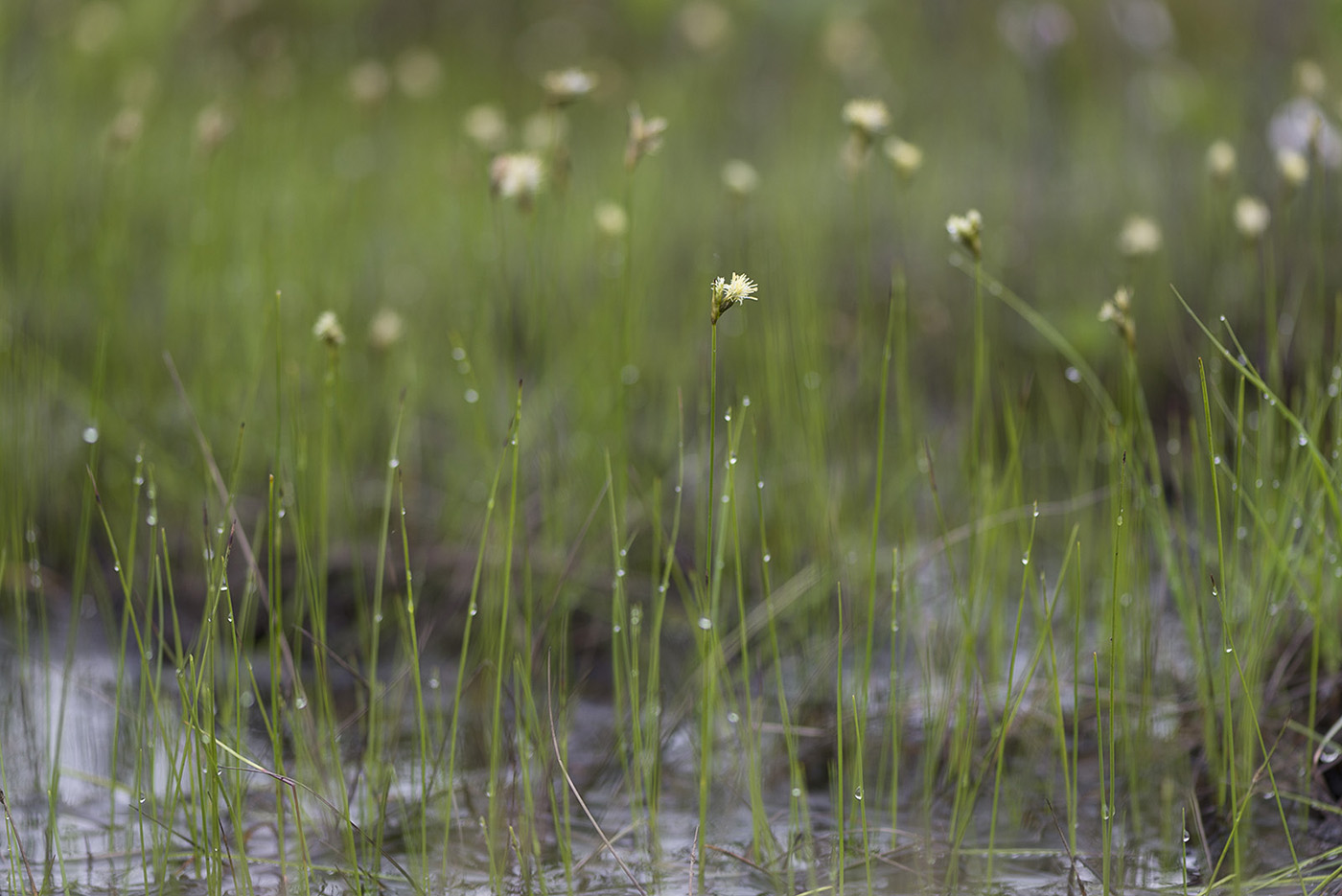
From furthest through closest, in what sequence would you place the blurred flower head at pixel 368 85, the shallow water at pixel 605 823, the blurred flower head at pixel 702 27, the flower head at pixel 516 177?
the blurred flower head at pixel 702 27, the blurred flower head at pixel 368 85, the flower head at pixel 516 177, the shallow water at pixel 605 823

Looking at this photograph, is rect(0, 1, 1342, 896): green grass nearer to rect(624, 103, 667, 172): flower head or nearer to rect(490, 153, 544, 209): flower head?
rect(490, 153, 544, 209): flower head

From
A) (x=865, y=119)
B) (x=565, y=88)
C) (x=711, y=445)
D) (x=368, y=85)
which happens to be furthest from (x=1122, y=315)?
(x=368, y=85)

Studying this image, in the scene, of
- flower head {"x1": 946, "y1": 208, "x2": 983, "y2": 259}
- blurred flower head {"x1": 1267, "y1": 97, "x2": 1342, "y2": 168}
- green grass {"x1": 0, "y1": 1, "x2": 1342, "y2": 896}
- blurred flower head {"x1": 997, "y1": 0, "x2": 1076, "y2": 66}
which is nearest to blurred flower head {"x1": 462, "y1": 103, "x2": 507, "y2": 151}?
green grass {"x1": 0, "y1": 1, "x2": 1342, "y2": 896}

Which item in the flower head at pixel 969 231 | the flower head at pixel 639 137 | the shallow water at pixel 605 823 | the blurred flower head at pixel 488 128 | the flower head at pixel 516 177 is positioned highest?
the blurred flower head at pixel 488 128

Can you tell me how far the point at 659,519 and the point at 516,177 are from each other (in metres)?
0.45

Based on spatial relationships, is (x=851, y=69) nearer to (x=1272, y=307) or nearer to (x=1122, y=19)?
(x=1122, y=19)

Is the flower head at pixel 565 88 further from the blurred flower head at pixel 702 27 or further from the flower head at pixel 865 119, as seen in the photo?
the blurred flower head at pixel 702 27

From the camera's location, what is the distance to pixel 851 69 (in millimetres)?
3287

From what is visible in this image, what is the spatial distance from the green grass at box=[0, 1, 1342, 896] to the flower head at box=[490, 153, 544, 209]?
0.12 m

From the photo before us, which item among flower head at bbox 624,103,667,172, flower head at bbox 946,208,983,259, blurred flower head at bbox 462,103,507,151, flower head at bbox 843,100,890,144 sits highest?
blurred flower head at bbox 462,103,507,151

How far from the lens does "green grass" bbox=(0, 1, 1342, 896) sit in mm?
1092

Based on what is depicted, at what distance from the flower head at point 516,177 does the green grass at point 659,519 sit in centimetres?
12

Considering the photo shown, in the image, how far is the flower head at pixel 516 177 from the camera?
1313mm

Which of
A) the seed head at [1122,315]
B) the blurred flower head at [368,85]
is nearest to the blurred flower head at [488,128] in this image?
the blurred flower head at [368,85]
